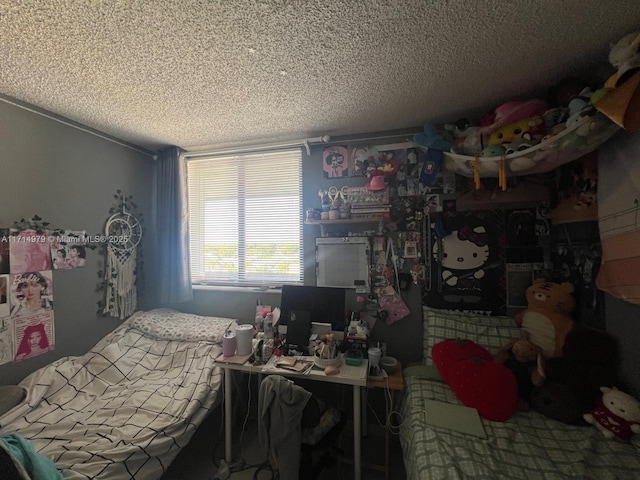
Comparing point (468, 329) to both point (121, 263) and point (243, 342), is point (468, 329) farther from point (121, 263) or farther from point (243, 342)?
point (121, 263)

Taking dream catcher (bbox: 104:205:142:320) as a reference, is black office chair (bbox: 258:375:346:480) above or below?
below

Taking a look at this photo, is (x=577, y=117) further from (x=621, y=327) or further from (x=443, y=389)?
(x=443, y=389)

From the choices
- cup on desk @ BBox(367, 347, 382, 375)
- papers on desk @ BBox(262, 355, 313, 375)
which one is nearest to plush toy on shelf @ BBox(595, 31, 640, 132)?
cup on desk @ BBox(367, 347, 382, 375)

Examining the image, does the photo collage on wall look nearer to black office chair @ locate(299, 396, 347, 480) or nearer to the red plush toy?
black office chair @ locate(299, 396, 347, 480)

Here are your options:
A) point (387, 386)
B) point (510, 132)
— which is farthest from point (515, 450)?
point (510, 132)

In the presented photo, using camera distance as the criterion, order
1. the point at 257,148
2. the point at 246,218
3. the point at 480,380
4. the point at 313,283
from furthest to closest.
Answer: the point at 246,218 < the point at 257,148 < the point at 313,283 < the point at 480,380

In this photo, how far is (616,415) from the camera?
3.86ft

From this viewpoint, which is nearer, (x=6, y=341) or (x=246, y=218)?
(x=6, y=341)

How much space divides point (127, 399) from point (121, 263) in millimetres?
1262

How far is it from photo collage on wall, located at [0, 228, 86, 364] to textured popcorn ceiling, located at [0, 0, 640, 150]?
0.99m

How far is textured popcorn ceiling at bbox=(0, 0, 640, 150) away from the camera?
1041 mm

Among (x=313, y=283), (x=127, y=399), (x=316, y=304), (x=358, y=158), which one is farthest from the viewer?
(x=313, y=283)

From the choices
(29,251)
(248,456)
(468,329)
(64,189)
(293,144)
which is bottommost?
(248,456)

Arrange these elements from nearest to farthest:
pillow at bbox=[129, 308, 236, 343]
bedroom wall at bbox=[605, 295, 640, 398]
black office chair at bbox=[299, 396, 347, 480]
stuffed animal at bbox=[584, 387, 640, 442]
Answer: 1. stuffed animal at bbox=[584, 387, 640, 442]
2. bedroom wall at bbox=[605, 295, 640, 398]
3. black office chair at bbox=[299, 396, 347, 480]
4. pillow at bbox=[129, 308, 236, 343]
